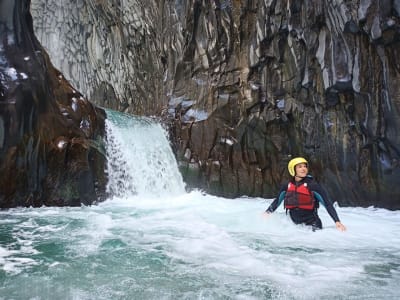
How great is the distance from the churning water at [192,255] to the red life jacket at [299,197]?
1.01ft

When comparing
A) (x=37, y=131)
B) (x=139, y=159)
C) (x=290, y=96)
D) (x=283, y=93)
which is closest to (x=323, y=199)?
(x=290, y=96)

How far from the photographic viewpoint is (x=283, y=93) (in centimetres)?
876

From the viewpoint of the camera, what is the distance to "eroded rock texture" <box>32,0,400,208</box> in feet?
22.5

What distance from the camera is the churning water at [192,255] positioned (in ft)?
9.34

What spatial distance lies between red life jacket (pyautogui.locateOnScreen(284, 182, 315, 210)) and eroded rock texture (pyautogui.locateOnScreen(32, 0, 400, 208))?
3.03 meters

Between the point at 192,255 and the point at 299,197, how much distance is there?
5.50 ft

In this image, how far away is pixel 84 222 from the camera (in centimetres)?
564

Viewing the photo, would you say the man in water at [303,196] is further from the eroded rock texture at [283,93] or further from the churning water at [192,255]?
the eroded rock texture at [283,93]

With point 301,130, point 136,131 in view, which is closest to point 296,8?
point 301,130

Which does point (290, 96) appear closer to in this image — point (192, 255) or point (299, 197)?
point (299, 197)

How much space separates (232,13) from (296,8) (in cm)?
197

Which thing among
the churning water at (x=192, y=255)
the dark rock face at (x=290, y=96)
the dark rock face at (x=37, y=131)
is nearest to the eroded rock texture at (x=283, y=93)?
the dark rock face at (x=290, y=96)

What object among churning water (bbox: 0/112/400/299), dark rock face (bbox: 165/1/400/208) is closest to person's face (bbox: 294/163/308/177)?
churning water (bbox: 0/112/400/299)

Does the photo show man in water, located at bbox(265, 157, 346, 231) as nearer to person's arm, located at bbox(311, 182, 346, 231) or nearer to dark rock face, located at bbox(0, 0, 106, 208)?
person's arm, located at bbox(311, 182, 346, 231)
